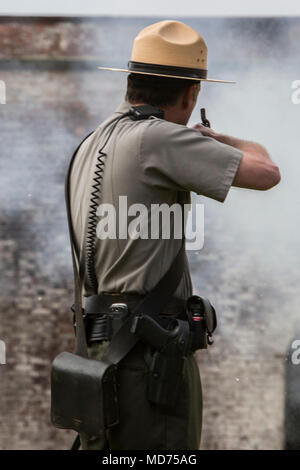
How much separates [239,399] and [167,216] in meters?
3.60

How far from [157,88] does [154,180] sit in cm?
36

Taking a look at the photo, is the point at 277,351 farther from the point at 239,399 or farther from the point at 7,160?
the point at 7,160

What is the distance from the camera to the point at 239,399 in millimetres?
5438

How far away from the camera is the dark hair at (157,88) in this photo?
Result: 228 centimetres

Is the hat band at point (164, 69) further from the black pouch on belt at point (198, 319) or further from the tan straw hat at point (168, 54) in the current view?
the black pouch on belt at point (198, 319)

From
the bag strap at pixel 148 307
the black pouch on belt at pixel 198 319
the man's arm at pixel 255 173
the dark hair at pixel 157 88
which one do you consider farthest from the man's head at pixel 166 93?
the black pouch on belt at pixel 198 319

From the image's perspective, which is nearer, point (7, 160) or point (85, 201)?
point (85, 201)

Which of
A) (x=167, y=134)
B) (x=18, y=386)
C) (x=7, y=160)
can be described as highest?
(x=167, y=134)

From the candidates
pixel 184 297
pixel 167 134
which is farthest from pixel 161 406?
pixel 167 134

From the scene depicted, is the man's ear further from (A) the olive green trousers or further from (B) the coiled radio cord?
(A) the olive green trousers

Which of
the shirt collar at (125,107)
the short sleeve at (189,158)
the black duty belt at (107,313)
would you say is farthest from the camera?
the shirt collar at (125,107)

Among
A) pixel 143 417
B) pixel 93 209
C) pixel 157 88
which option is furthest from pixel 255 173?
pixel 143 417

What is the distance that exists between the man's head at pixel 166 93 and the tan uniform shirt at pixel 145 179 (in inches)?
2.7

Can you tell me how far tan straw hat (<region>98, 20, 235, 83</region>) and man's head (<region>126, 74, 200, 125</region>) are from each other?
0.02 metres
